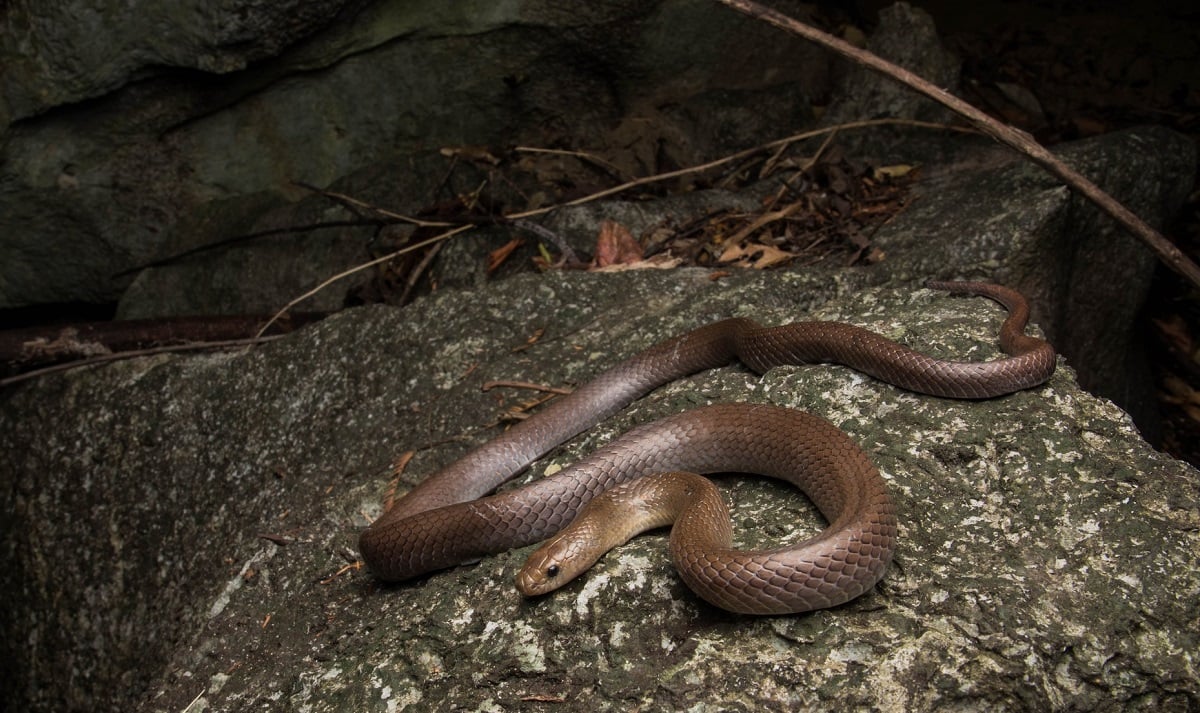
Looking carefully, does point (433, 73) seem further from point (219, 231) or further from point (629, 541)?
point (629, 541)

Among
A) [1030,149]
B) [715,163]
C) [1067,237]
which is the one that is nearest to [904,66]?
[715,163]

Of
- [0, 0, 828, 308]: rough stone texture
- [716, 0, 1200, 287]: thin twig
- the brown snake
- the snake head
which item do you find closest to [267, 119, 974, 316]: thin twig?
[0, 0, 828, 308]: rough stone texture

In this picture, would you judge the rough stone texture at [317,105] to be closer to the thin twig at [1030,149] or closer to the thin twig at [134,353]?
the thin twig at [134,353]

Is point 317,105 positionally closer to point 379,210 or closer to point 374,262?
point 379,210

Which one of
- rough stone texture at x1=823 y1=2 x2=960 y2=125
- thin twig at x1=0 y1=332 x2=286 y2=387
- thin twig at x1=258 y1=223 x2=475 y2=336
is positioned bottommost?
thin twig at x1=0 y1=332 x2=286 y2=387

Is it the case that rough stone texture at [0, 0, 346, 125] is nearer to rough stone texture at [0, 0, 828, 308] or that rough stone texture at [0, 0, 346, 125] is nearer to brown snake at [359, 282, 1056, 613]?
rough stone texture at [0, 0, 828, 308]

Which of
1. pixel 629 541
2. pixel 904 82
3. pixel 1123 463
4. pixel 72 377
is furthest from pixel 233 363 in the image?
pixel 1123 463

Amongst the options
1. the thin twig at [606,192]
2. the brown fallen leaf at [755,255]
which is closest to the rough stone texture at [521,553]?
the brown fallen leaf at [755,255]
